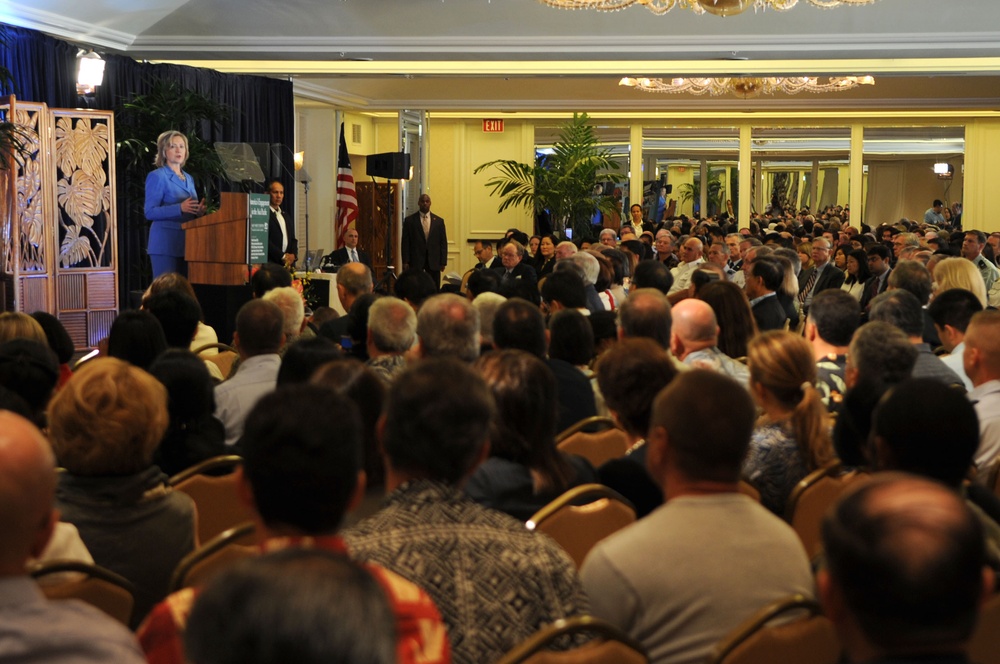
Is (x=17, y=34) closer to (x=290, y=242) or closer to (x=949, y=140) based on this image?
(x=290, y=242)

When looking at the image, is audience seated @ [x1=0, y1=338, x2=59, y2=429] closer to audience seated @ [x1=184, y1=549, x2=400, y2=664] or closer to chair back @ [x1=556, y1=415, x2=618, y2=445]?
chair back @ [x1=556, y1=415, x2=618, y2=445]

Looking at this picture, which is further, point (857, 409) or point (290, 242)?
point (290, 242)

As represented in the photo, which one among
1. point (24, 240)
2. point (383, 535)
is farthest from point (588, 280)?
point (383, 535)

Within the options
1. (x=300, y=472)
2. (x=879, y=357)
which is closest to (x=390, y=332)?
(x=879, y=357)

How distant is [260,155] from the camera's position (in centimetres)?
1223

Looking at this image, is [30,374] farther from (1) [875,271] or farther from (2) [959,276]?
(1) [875,271]

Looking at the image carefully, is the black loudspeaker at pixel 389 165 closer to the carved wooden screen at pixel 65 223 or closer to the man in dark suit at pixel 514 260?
the man in dark suit at pixel 514 260

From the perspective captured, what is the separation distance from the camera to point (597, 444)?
384 centimetres

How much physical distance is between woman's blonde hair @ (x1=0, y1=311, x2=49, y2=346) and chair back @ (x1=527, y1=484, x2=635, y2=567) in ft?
7.93

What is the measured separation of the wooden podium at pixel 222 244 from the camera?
8.70 metres

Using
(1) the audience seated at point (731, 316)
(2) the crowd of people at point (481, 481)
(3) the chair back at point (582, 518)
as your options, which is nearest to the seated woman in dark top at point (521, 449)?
(2) the crowd of people at point (481, 481)

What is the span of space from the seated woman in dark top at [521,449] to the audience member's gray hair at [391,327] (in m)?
1.56

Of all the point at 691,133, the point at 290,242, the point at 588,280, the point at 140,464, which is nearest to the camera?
the point at 140,464

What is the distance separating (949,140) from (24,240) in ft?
61.7
